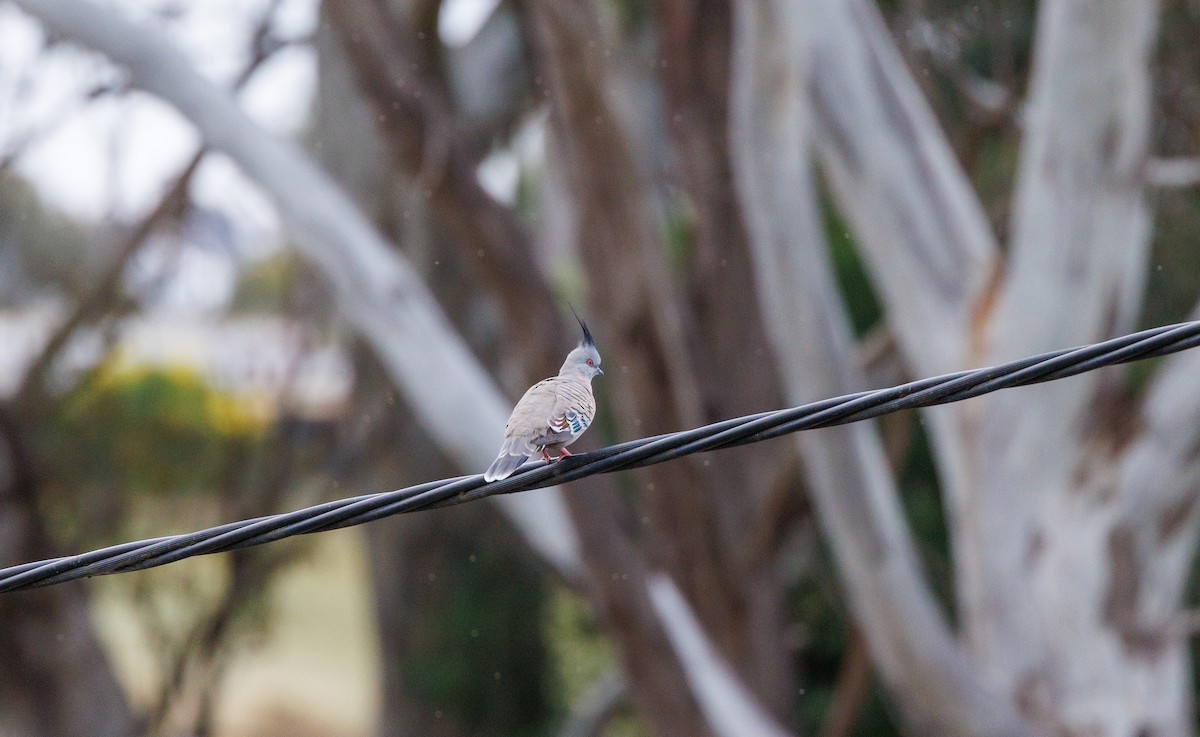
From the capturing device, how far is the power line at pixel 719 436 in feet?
6.31

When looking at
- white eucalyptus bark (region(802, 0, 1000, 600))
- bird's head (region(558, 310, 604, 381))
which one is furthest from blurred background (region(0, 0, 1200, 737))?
bird's head (region(558, 310, 604, 381))

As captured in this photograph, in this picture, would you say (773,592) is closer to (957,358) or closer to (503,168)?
(957,358)

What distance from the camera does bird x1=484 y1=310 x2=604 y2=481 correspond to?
6.80 feet

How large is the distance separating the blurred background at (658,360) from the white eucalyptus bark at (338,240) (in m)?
0.02

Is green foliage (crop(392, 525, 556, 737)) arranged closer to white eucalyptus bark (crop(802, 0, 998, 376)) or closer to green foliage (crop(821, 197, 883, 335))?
green foliage (crop(821, 197, 883, 335))

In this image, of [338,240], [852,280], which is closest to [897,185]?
[338,240]

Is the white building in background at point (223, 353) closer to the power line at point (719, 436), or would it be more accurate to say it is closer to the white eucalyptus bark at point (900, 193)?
the white eucalyptus bark at point (900, 193)

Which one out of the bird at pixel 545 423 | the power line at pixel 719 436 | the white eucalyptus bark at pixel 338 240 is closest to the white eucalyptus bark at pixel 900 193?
the white eucalyptus bark at pixel 338 240

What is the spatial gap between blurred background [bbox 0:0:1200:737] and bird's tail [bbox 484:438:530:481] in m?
3.14

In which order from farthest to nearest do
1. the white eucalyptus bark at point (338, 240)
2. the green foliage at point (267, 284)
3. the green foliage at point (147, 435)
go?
A: 1. the green foliage at point (267, 284)
2. the green foliage at point (147, 435)
3. the white eucalyptus bark at point (338, 240)

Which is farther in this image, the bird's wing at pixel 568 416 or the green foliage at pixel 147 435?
the green foliage at pixel 147 435

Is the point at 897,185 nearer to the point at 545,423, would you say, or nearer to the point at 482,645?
the point at 545,423

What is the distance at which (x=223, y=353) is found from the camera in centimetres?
921

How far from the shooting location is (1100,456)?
18.5ft
